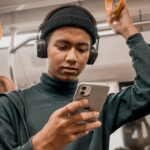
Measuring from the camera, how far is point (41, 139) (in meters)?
0.57

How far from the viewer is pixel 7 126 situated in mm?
688

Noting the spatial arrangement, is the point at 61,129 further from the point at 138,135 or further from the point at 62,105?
the point at 138,135

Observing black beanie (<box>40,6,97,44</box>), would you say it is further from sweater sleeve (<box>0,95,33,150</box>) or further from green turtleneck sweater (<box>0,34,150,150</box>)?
sweater sleeve (<box>0,95,33,150</box>)

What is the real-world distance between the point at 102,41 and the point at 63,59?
7.69ft

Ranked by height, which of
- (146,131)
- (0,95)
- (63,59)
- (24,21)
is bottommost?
(146,131)

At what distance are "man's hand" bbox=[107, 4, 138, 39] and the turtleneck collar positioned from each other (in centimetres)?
31

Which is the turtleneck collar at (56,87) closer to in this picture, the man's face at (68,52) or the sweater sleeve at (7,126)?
the man's face at (68,52)

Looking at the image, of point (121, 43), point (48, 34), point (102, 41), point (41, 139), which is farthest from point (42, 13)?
point (41, 139)

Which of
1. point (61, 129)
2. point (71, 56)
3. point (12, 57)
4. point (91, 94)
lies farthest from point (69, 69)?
point (12, 57)

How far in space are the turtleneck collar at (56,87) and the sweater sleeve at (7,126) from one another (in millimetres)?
168

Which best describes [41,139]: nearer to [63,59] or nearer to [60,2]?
[63,59]

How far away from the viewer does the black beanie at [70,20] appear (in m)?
0.84

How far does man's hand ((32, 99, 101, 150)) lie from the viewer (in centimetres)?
55

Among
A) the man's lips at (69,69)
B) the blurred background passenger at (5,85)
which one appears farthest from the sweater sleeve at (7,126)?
the blurred background passenger at (5,85)
